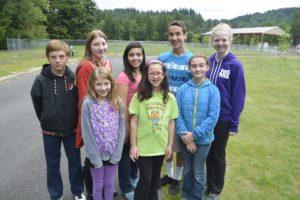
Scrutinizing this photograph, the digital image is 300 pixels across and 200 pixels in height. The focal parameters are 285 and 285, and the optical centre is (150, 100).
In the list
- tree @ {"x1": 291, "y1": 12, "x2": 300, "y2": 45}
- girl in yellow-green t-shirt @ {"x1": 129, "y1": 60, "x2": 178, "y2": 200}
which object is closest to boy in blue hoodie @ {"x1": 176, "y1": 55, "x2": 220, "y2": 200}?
girl in yellow-green t-shirt @ {"x1": 129, "y1": 60, "x2": 178, "y2": 200}

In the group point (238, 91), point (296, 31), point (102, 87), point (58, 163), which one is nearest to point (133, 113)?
→ point (102, 87)

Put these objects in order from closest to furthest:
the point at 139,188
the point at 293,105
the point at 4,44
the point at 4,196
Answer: the point at 139,188, the point at 4,196, the point at 293,105, the point at 4,44

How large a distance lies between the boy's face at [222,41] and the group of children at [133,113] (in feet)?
0.04

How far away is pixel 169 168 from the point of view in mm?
4078

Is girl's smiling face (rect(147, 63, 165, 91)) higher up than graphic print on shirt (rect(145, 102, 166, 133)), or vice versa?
girl's smiling face (rect(147, 63, 165, 91))

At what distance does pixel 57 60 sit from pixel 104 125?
0.88 metres

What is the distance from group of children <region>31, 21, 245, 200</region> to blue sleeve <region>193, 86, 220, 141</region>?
0.04ft

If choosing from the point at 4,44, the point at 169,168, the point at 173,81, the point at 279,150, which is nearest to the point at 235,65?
the point at 173,81

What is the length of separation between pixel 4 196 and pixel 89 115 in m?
1.81

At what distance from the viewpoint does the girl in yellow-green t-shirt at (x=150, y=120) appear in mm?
3100

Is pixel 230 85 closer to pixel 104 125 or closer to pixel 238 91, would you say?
pixel 238 91

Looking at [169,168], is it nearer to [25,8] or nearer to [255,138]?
[255,138]

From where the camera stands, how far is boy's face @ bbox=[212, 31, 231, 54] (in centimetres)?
329

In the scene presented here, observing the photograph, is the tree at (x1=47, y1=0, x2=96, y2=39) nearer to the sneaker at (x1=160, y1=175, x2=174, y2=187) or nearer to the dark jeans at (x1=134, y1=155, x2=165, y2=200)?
the sneaker at (x1=160, y1=175, x2=174, y2=187)
